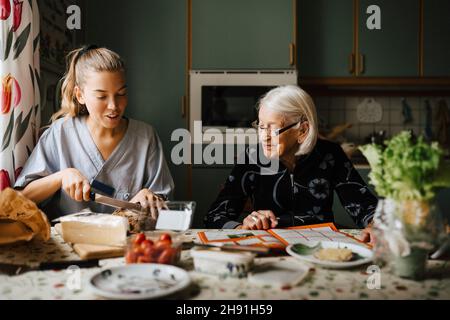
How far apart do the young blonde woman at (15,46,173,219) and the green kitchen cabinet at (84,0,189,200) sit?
110cm

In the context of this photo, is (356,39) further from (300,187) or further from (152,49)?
(300,187)

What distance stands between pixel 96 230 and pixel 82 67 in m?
0.75

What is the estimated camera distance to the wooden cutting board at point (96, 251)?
1004 millimetres

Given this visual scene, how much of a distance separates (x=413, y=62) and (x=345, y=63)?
49 cm

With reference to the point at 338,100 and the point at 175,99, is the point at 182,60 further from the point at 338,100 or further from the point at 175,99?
the point at 338,100

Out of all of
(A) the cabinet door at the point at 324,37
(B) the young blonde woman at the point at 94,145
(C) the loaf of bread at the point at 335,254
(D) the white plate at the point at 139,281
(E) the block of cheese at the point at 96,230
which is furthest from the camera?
(A) the cabinet door at the point at 324,37

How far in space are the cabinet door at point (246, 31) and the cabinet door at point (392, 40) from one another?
60cm

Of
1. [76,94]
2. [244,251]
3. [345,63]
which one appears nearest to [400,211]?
[244,251]

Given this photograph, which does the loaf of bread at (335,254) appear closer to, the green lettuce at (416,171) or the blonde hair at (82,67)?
the green lettuce at (416,171)

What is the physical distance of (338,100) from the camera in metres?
3.47

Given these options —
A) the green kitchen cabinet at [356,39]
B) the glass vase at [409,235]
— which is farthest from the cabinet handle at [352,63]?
the glass vase at [409,235]

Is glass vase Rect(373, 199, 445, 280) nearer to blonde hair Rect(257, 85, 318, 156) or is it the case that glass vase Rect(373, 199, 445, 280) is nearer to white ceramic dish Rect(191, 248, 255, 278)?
white ceramic dish Rect(191, 248, 255, 278)

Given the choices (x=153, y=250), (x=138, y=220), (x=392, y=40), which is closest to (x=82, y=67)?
(x=138, y=220)
